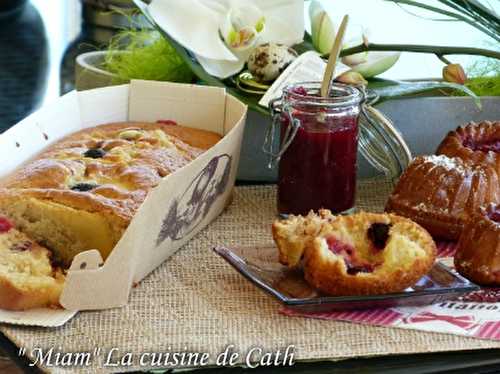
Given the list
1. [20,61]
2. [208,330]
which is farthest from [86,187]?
[20,61]

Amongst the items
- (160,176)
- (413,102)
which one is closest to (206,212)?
(160,176)

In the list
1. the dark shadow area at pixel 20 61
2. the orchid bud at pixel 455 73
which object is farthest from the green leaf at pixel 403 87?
the dark shadow area at pixel 20 61

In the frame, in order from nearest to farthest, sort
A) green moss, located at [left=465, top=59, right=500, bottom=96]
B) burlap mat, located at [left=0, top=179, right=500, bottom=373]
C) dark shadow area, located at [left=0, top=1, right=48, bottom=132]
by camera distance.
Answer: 1. burlap mat, located at [left=0, top=179, right=500, bottom=373]
2. green moss, located at [left=465, top=59, right=500, bottom=96]
3. dark shadow area, located at [left=0, top=1, right=48, bottom=132]

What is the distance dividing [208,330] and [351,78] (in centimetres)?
55

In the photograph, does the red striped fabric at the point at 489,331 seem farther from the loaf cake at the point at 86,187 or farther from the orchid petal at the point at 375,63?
the orchid petal at the point at 375,63

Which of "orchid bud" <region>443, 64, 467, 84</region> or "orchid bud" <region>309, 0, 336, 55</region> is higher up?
"orchid bud" <region>309, 0, 336, 55</region>

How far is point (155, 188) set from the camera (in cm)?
A: 107

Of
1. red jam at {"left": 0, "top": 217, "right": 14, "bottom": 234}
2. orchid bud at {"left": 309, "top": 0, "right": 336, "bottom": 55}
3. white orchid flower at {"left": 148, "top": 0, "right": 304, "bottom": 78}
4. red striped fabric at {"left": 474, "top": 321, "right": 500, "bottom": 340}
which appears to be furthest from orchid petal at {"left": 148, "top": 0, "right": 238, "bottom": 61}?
red striped fabric at {"left": 474, "top": 321, "right": 500, "bottom": 340}

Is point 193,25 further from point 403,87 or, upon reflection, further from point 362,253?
point 362,253

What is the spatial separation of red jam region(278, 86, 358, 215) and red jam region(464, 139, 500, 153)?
0.17m

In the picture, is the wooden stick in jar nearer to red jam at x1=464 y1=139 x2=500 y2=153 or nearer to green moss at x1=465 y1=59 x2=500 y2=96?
red jam at x1=464 y1=139 x2=500 y2=153

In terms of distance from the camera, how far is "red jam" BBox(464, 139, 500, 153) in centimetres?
133

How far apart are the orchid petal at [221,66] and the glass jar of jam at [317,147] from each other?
19 centimetres

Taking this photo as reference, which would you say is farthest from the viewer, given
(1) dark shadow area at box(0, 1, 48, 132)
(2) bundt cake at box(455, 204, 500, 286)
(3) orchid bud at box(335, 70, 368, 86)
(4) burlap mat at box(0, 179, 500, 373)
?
(1) dark shadow area at box(0, 1, 48, 132)
